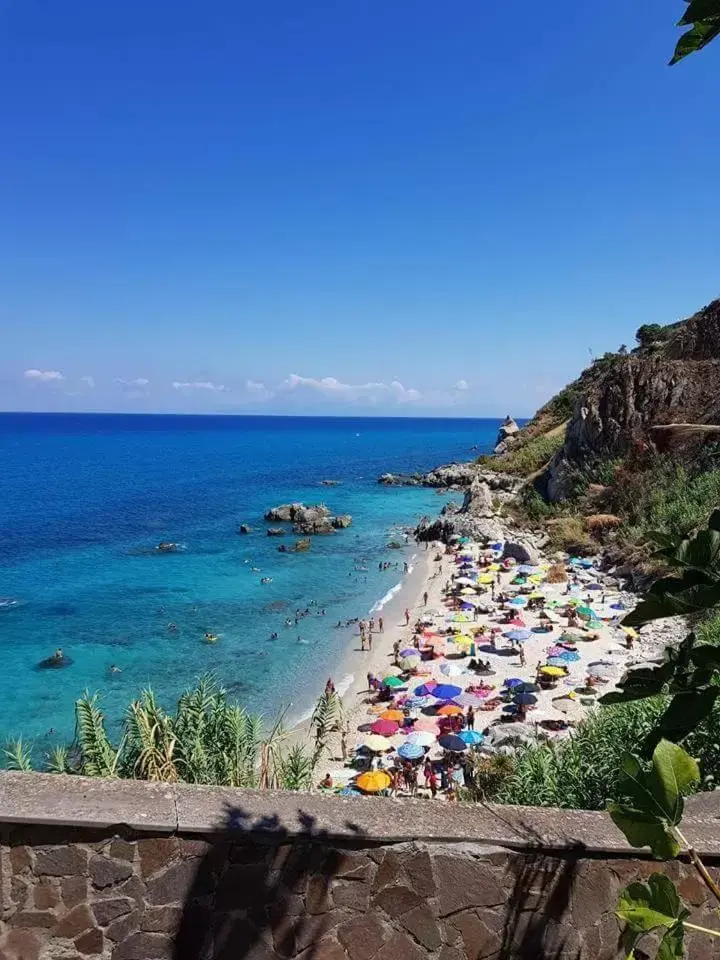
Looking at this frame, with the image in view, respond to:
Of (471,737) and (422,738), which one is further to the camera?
(422,738)

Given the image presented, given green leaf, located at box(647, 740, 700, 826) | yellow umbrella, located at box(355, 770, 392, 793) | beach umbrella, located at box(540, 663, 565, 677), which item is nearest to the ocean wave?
beach umbrella, located at box(540, 663, 565, 677)

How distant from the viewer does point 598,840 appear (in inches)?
138

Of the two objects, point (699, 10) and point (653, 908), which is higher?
point (699, 10)

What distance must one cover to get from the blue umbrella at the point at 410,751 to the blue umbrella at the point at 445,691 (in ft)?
8.40

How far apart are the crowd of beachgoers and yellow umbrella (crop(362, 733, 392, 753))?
0.02 meters

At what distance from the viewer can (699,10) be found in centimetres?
154

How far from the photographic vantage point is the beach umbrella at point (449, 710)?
15.7m

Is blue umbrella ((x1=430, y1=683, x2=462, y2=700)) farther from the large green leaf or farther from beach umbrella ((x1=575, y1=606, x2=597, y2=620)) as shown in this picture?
the large green leaf

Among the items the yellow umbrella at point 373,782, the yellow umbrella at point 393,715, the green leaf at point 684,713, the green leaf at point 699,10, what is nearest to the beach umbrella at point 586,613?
the yellow umbrella at point 393,715

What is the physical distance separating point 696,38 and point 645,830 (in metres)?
2.06

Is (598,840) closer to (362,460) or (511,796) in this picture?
(511,796)

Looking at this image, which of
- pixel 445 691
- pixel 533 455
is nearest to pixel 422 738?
pixel 445 691

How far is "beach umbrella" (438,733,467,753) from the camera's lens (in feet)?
44.1

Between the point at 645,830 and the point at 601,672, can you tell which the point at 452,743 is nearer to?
the point at 601,672
